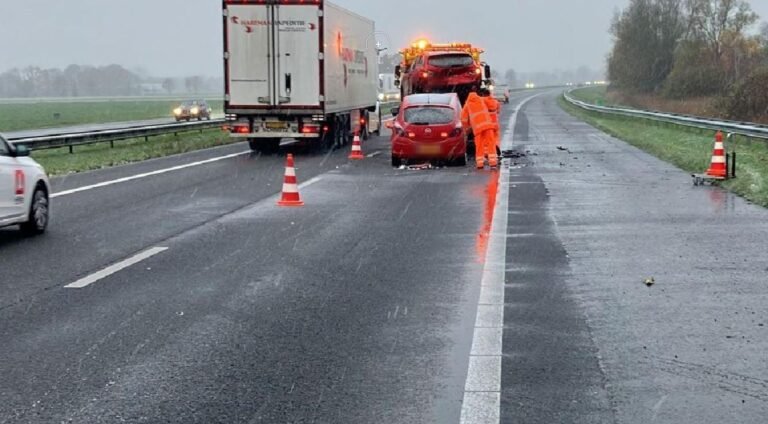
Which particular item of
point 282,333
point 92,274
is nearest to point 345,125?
point 92,274

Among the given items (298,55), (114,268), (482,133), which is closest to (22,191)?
(114,268)

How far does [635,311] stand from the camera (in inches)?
309

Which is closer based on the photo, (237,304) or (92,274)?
(237,304)

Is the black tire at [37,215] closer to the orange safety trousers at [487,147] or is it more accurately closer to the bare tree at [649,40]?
the orange safety trousers at [487,147]

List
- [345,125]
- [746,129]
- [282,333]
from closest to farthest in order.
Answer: [282,333]
[746,129]
[345,125]

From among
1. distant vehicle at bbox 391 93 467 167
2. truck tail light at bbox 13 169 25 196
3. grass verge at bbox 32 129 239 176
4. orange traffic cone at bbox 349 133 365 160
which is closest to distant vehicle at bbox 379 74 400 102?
grass verge at bbox 32 129 239 176

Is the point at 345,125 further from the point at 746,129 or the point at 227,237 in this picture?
the point at 227,237

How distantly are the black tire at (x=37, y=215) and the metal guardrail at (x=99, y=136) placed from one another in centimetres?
900

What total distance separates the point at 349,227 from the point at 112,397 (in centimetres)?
740

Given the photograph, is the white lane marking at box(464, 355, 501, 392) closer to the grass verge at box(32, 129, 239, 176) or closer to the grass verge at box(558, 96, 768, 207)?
the grass verge at box(558, 96, 768, 207)

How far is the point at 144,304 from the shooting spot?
818 cm

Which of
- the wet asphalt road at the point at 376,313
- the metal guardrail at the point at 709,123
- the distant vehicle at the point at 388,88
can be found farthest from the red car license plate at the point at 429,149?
the distant vehicle at the point at 388,88

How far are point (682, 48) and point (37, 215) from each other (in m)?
73.3

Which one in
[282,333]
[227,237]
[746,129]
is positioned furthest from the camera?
[746,129]
